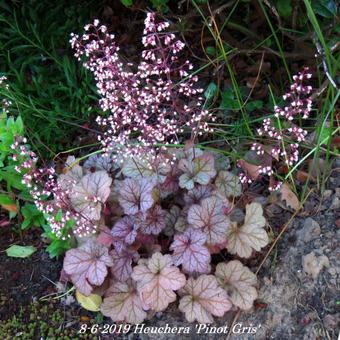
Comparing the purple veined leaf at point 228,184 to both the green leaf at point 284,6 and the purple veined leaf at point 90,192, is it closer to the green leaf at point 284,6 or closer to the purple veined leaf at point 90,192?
the purple veined leaf at point 90,192

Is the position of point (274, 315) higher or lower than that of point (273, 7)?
lower

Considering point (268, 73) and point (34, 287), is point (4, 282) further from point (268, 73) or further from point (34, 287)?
point (268, 73)

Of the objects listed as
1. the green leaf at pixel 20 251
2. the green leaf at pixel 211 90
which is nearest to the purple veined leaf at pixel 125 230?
the green leaf at pixel 20 251

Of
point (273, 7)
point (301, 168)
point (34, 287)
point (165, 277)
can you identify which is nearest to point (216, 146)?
point (301, 168)

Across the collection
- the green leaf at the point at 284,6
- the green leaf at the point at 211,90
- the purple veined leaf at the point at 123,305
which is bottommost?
the purple veined leaf at the point at 123,305

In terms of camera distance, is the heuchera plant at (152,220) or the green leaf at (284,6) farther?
the green leaf at (284,6)

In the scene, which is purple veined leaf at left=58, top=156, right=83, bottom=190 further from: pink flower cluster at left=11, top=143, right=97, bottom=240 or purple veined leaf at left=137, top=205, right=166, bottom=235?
purple veined leaf at left=137, top=205, right=166, bottom=235

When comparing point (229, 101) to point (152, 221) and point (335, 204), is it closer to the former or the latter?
point (335, 204)
